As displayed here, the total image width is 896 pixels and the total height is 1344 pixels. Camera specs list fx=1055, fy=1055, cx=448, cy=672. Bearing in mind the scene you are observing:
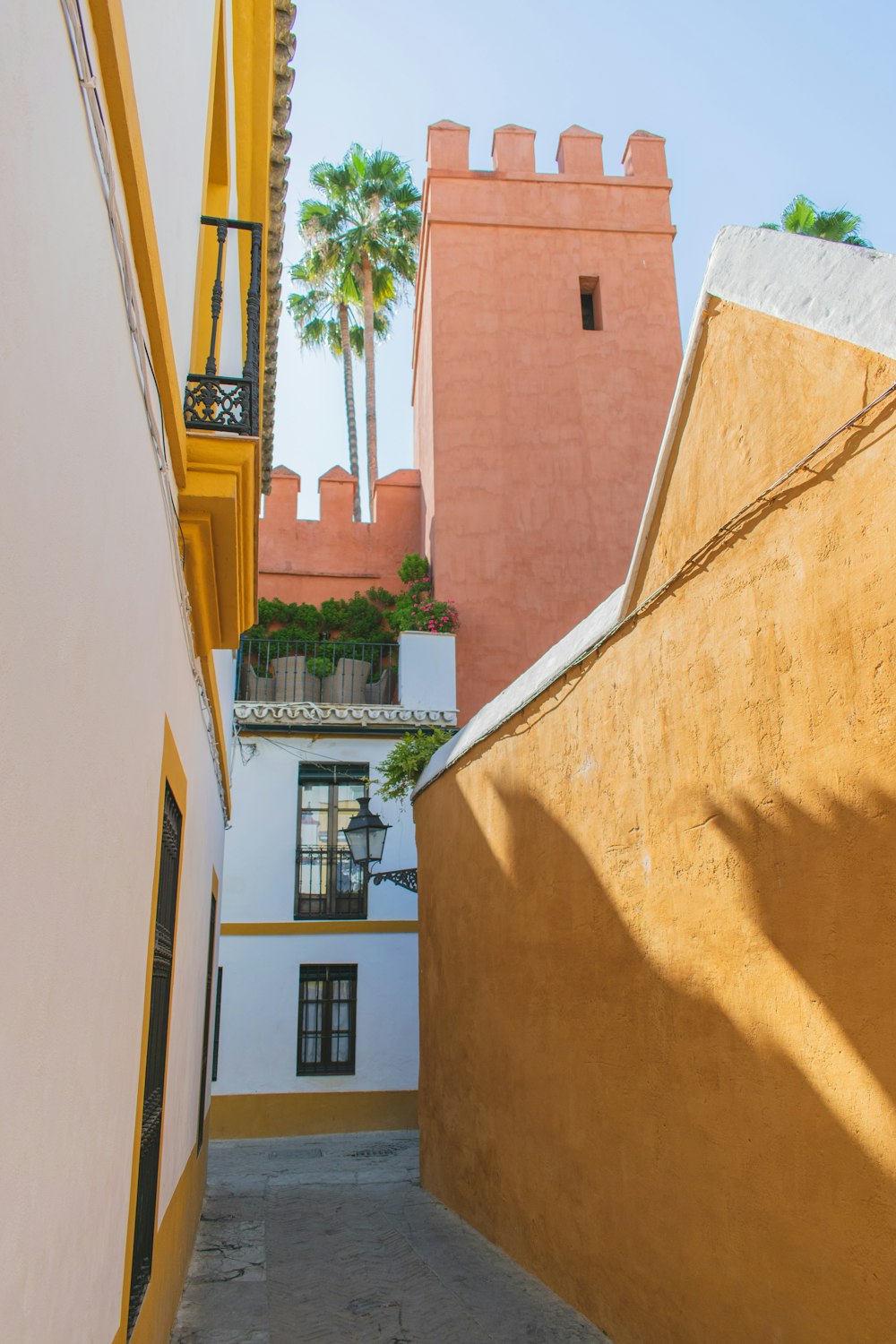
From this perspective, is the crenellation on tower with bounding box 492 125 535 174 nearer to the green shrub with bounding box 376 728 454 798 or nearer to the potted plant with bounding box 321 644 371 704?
the potted plant with bounding box 321 644 371 704

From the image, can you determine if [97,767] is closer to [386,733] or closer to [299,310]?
[386,733]

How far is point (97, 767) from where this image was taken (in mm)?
2596

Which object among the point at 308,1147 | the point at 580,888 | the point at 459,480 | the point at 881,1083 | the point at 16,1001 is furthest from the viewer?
the point at 459,480

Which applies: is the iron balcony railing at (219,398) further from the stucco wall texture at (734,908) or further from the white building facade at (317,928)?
the white building facade at (317,928)

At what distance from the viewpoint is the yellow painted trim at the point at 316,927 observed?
13563 millimetres

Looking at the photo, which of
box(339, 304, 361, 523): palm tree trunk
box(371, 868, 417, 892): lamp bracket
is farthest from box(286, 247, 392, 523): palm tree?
box(371, 868, 417, 892): lamp bracket

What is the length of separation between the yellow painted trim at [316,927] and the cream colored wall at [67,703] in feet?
34.0

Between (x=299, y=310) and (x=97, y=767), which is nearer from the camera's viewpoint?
(x=97, y=767)

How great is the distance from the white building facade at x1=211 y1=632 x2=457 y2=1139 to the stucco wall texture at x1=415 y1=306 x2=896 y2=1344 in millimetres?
7609

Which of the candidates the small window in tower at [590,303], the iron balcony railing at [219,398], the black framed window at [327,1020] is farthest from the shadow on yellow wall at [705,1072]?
the small window in tower at [590,303]

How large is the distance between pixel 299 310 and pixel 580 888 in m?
21.9

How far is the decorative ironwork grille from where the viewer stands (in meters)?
3.96

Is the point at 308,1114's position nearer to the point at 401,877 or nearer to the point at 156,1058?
the point at 401,877

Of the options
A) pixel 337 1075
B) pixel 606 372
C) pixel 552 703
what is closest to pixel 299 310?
pixel 606 372
